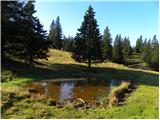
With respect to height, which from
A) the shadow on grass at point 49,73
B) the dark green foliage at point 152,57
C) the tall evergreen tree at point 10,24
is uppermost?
the tall evergreen tree at point 10,24

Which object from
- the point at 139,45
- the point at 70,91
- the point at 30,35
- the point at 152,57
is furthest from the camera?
the point at 139,45

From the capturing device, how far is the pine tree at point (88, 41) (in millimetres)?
47125

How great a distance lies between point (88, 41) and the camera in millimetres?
47344

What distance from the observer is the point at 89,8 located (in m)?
49.6

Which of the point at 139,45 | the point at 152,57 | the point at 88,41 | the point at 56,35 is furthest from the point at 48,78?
the point at 139,45

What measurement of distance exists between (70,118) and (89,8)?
118ft

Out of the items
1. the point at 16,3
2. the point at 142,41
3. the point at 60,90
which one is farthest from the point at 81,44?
the point at 142,41

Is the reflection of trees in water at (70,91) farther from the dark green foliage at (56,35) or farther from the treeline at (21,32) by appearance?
the dark green foliage at (56,35)

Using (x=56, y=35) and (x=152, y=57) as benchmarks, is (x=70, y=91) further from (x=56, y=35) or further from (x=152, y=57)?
(x=56, y=35)

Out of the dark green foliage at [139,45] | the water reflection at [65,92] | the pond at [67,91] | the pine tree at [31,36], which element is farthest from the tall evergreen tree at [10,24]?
the dark green foliage at [139,45]

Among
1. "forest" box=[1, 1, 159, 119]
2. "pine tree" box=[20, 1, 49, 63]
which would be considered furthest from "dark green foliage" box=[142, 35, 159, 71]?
"pine tree" box=[20, 1, 49, 63]

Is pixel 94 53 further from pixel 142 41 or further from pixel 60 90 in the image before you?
pixel 142 41

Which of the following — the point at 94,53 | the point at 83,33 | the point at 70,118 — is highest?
the point at 83,33

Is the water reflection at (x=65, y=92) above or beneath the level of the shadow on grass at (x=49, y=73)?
beneath
